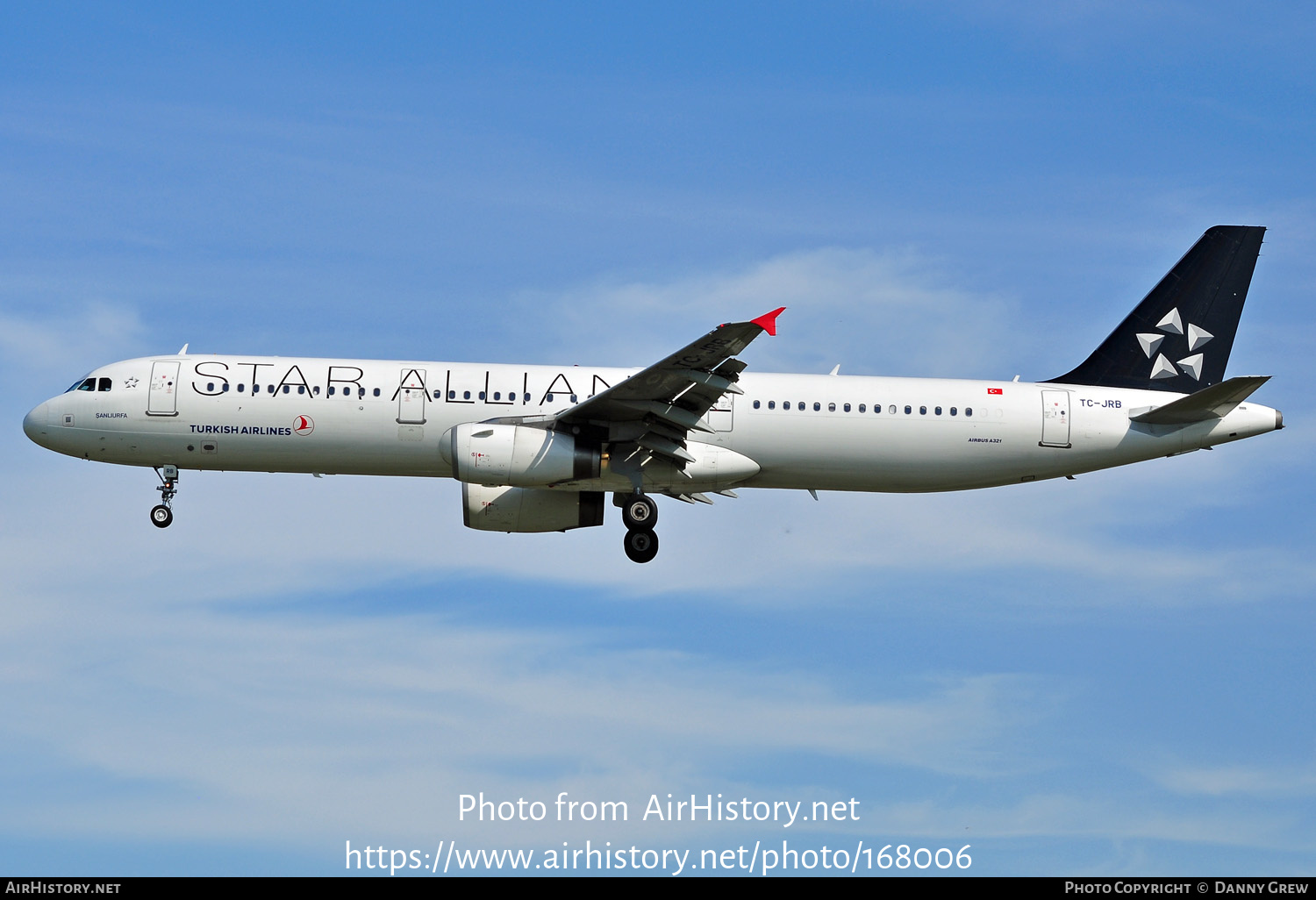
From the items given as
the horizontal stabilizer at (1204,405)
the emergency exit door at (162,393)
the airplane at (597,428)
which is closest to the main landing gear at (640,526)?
the airplane at (597,428)

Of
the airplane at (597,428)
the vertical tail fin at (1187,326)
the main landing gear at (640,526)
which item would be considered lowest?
the main landing gear at (640,526)

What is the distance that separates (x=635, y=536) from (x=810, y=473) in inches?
173

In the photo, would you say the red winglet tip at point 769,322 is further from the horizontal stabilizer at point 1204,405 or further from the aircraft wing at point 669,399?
the horizontal stabilizer at point 1204,405

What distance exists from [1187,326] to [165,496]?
85.1 ft

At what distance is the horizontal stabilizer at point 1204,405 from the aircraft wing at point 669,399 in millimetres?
10169

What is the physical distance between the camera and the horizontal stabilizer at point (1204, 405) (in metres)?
32.0

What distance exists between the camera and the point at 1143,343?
119 feet

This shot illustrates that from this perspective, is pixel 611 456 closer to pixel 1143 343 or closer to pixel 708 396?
pixel 708 396

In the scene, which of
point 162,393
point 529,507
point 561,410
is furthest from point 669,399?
point 162,393

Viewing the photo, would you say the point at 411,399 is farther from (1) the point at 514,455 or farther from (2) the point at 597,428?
(2) the point at 597,428

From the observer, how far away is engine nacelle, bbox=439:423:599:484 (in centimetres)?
3102

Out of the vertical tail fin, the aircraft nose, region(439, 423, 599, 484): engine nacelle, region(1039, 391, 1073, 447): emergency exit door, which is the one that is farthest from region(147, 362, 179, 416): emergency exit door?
the vertical tail fin

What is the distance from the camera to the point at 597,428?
32.0 m

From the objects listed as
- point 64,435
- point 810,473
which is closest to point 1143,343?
point 810,473
